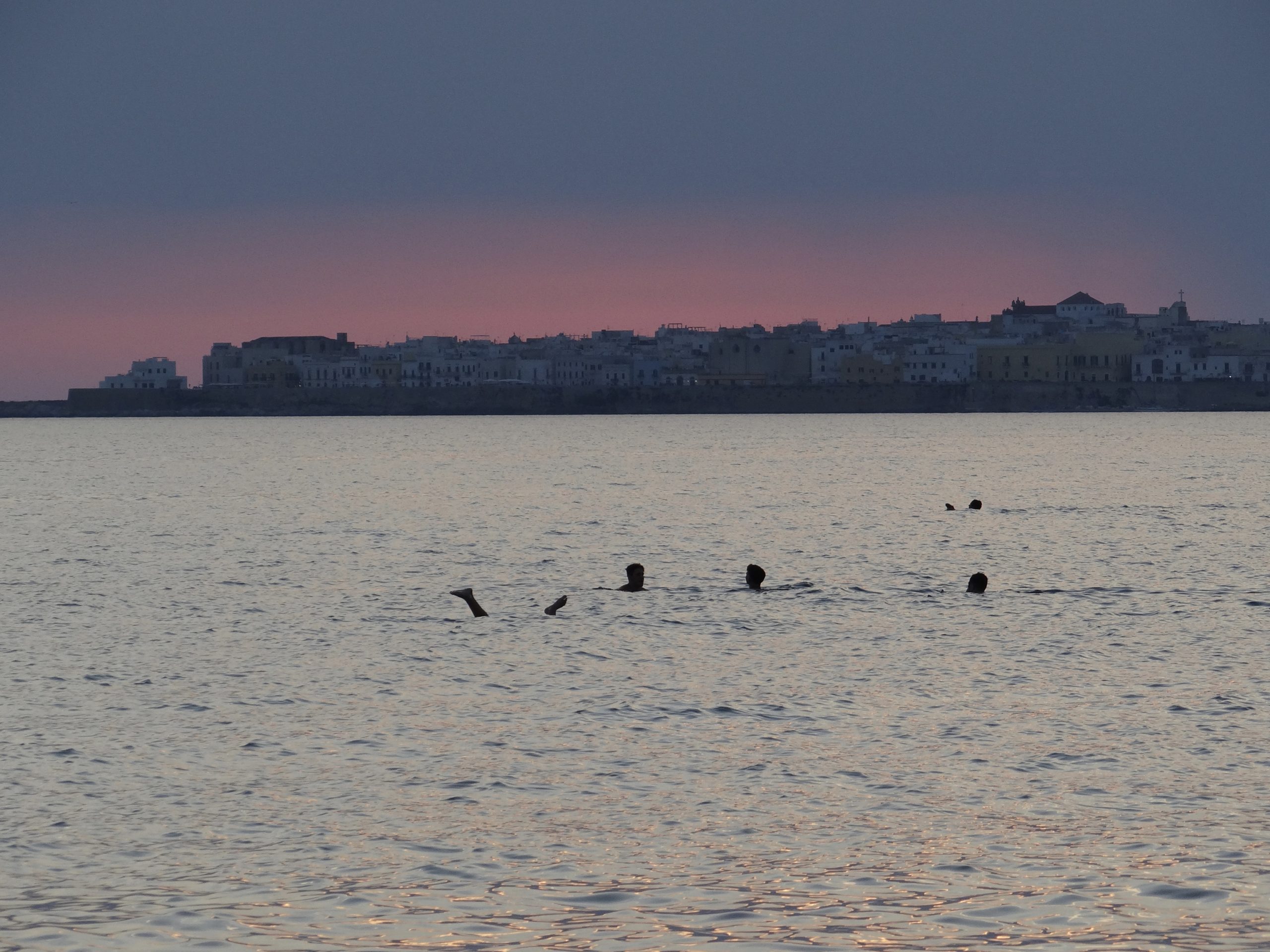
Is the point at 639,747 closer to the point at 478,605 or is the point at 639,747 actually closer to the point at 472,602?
the point at 472,602

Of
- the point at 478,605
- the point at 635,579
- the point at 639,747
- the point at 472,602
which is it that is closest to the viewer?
the point at 639,747

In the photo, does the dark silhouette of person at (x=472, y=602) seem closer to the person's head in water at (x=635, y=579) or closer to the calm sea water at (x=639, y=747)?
the calm sea water at (x=639, y=747)

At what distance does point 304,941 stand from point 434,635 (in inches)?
550

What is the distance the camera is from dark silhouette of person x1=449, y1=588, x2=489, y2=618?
75.7 feet

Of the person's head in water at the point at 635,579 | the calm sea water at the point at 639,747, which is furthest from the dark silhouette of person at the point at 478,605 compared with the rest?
the person's head in water at the point at 635,579

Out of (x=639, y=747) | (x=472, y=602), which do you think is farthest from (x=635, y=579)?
(x=639, y=747)

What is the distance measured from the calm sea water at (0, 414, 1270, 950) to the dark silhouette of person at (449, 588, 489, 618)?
329 millimetres

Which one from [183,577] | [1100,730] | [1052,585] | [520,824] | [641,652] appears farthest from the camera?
[183,577]

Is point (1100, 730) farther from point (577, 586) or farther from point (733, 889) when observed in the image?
point (577, 586)

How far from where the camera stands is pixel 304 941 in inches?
363

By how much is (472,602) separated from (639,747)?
963cm

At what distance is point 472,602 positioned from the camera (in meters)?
24.1

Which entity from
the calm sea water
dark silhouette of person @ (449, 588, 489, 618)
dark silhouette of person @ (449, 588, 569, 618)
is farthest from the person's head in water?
dark silhouette of person @ (449, 588, 489, 618)

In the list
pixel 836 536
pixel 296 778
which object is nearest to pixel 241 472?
pixel 836 536
